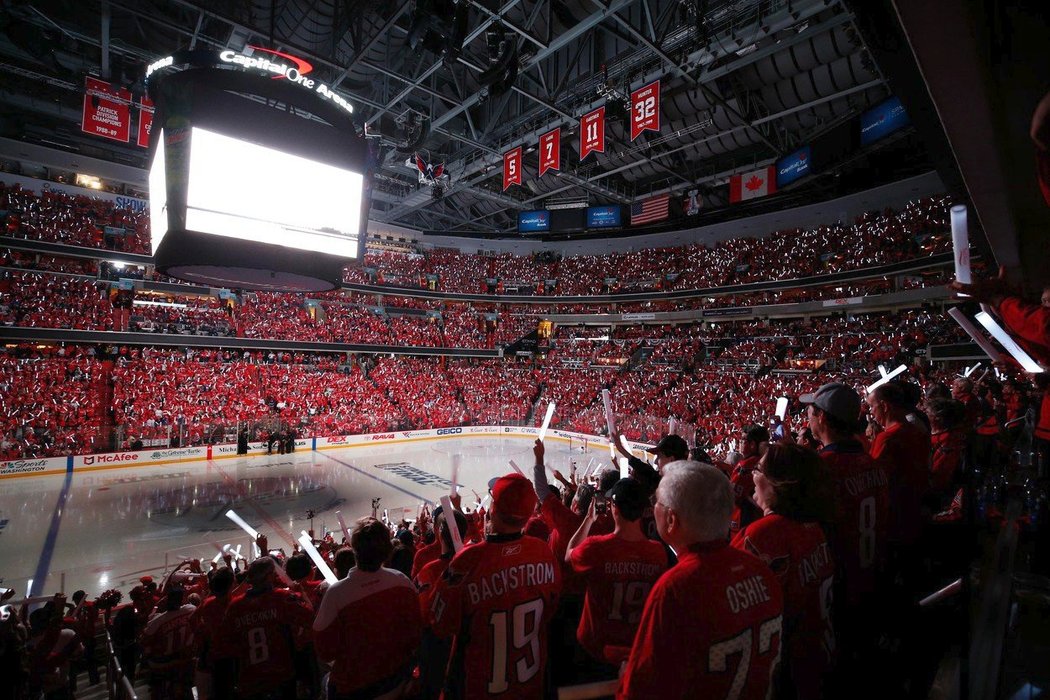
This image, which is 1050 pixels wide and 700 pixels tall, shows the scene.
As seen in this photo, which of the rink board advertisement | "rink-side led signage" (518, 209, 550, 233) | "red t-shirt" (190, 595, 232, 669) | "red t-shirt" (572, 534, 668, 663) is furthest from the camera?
"rink-side led signage" (518, 209, 550, 233)

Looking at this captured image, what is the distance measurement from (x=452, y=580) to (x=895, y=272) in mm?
26202

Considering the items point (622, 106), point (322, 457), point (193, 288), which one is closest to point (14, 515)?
point (322, 457)

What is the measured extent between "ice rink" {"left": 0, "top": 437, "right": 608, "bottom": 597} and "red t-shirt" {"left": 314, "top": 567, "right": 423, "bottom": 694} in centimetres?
723

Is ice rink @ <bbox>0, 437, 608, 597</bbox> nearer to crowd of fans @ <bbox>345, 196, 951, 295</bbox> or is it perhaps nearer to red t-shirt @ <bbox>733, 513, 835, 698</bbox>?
red t-shirt @ <bbox>733, 513, 835, 698</bbox>

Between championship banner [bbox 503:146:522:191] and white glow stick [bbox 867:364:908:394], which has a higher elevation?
championship banner [bbox 503:146:522:191]

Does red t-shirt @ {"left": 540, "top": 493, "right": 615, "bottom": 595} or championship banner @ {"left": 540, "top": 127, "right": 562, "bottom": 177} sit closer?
red t-shirt @ {"left": 540, "top": 493, "right": 615, "bottom": 595}

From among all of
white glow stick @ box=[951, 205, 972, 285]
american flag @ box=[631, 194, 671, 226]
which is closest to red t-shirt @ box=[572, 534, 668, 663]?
white glow stick @ box=[951, 205, 972, 285]

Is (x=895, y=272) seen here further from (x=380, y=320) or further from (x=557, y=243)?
(x=380, y=320)

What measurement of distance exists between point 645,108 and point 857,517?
45.9ft

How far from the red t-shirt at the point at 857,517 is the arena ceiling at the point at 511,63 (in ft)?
37.4

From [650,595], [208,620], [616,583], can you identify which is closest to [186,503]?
[208,620]

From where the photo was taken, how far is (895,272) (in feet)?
70.2

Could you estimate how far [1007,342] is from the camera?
269 centimetres

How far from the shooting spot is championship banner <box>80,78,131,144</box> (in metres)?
14.8
